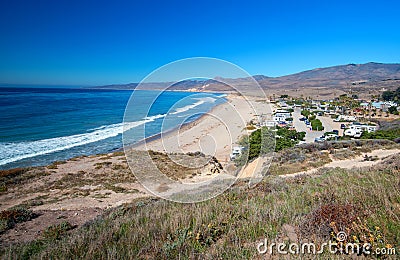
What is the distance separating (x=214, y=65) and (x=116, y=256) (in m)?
3.55

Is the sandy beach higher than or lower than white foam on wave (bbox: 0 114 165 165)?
higher

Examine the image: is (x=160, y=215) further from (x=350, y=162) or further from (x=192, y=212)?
(x=350, y=162)

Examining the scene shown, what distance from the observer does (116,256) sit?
9.62 ft

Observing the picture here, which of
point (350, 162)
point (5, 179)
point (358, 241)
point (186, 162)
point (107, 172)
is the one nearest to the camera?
point (358, 241)

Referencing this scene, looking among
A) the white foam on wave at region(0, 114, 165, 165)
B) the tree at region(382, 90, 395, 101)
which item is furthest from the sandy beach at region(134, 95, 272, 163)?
the tree at region(382, 90, 395, 101)

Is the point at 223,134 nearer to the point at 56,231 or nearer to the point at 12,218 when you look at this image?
the point at 12,218

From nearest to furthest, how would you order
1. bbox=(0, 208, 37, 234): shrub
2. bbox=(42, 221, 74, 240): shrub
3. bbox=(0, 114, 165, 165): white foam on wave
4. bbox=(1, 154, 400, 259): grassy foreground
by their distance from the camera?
bbox=(1, 154, 400, 259): grassy foreground < bbox=(42, 221, 74, 240): shrub < bbox=(0, 208, 37, 234): shrub < bbox=(0, 114, 165, 165): white foam on wave

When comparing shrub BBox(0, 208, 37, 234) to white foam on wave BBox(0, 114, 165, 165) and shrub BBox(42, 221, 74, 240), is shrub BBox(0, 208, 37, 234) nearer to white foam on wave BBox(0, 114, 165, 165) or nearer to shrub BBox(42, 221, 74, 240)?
shrub BBox(42, 221, 74, 240)

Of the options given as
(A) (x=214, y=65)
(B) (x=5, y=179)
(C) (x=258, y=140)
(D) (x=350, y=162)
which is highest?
(A) (x=214, y=65)

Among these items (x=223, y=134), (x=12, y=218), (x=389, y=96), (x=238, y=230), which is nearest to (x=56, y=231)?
(x=12, y=218)

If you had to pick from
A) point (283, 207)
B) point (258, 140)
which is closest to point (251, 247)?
point (283, 207)

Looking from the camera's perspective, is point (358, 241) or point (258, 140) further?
point (258, 140)

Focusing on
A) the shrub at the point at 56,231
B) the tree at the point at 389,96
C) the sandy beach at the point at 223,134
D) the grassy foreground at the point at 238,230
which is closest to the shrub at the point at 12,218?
the shrub at the point at 56,231

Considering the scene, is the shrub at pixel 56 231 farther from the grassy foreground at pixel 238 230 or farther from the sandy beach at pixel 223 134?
the sandy beach at pixel 223 134
